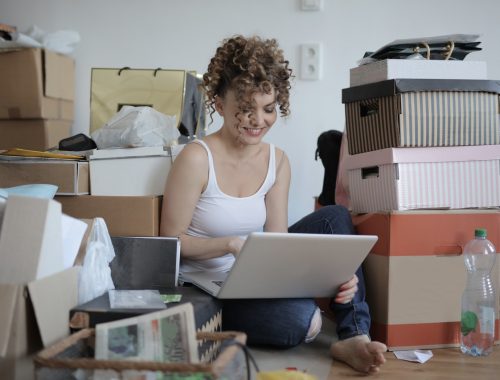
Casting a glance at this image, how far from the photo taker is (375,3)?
214 cm

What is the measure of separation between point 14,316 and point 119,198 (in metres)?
0.55

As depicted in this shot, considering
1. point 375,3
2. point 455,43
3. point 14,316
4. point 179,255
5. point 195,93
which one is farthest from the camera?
point 375,3

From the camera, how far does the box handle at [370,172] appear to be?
1568 mm

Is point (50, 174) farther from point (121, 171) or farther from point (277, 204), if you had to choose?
point (277, 204)

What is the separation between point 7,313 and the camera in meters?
0.98

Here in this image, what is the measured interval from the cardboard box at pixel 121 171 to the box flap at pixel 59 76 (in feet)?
2.34

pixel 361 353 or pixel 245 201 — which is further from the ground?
pixel 245 201

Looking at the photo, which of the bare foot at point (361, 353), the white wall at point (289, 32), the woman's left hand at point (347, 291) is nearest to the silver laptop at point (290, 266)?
the woman's left hand at point (347, 291)

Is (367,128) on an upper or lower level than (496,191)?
upper

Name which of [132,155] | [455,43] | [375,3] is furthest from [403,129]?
[375,3]

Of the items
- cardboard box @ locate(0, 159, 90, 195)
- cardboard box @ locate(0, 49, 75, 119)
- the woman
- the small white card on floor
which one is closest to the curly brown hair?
the woman

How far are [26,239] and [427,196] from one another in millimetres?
908

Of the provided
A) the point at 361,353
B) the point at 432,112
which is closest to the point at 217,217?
the point at 361,353

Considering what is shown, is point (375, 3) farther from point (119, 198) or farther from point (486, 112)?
point (119, 198)
